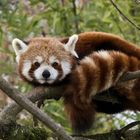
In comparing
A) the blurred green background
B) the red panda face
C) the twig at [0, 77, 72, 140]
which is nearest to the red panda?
the red panda face

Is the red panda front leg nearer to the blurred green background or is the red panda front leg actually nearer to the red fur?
the red fur

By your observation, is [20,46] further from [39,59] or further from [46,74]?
[46,74]

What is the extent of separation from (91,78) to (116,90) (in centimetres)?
35

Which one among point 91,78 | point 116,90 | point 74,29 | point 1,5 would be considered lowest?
point 74,29

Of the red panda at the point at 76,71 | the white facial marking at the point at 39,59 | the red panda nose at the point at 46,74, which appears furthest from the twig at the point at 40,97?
the white facial marking at the point at 39,59

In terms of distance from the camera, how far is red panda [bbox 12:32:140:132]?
3.04 metres

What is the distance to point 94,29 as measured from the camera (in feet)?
17.6

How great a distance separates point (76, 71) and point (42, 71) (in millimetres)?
321

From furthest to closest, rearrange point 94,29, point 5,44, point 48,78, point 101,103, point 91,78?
point 5,44, point 94,29, point 101,103, point 48,78, point 91,78

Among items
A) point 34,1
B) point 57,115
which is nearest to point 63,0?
point 34,1

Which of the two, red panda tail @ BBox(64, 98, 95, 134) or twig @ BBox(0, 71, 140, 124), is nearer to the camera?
twig @ BBox(0, 71, 140, 124)

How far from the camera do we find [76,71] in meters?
3.07

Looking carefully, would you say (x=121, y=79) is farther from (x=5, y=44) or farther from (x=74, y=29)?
(x=5, y=44)

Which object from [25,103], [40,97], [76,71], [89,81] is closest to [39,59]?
[76,71]
